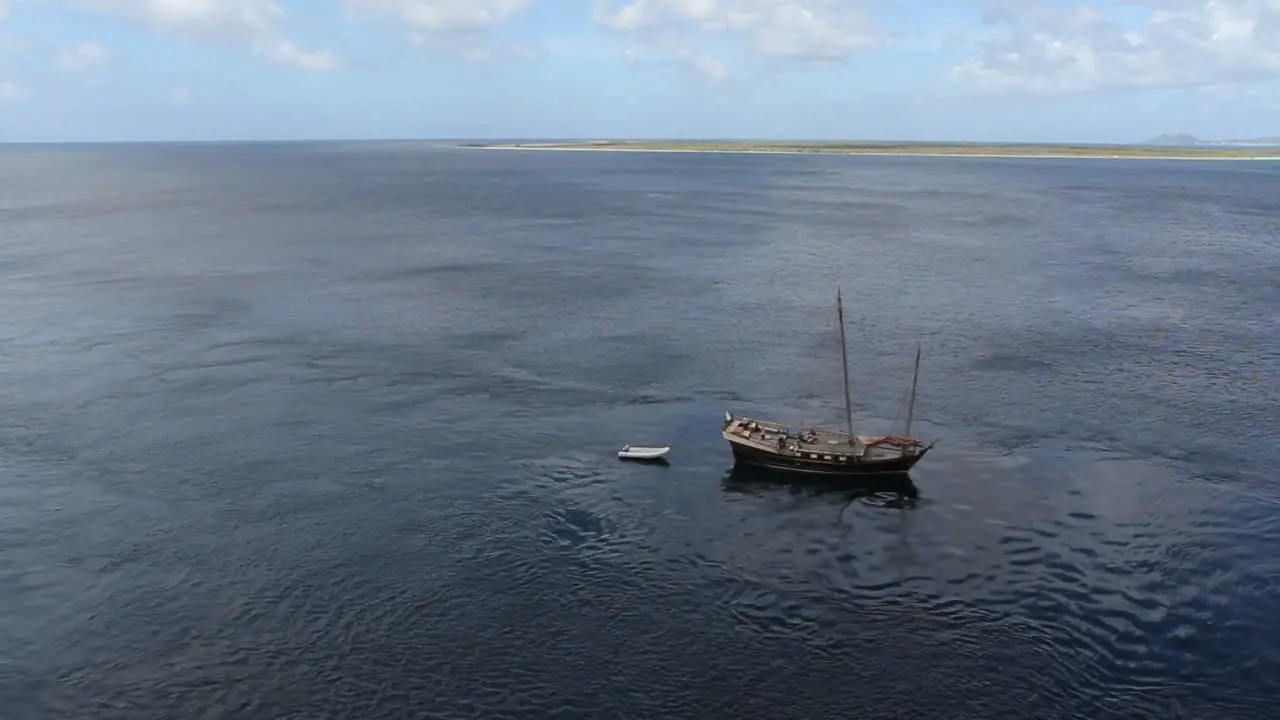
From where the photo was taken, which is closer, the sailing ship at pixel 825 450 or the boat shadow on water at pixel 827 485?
the boat shadow on water at pixel 827 485

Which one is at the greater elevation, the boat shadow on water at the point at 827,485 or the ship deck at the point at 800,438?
the ship deck at the point at 800,438

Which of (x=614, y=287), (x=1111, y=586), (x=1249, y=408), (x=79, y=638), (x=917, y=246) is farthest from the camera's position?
(x=917, y=246)

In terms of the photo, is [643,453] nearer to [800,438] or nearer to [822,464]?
[800,438]

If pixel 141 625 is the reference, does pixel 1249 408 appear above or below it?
above

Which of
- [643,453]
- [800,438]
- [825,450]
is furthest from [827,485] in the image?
[643,453]

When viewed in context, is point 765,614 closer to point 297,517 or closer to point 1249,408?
point 297,517

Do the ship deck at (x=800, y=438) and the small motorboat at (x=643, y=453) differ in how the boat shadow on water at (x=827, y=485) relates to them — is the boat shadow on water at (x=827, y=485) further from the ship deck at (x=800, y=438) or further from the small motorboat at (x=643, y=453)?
the small motorboat at (x=643, y=453)

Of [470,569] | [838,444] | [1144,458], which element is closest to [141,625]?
[470,569]

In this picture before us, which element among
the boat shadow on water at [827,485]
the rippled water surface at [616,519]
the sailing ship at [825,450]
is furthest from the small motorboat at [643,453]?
the boat shadow on water at [827,485]

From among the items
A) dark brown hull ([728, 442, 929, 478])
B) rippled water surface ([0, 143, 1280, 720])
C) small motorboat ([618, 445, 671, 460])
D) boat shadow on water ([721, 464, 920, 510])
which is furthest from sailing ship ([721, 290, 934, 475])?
small motorboat ([618, 445, 671, 460])

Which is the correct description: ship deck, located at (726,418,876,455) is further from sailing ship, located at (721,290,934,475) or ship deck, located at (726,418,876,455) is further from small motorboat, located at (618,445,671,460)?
small motorboat, located at (618,445,671,460)
